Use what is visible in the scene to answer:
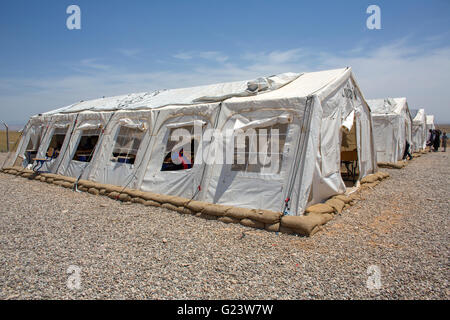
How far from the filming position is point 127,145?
8641 mm

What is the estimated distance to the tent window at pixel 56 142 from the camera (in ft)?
36.1

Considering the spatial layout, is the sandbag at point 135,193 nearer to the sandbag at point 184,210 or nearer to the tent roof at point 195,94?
the sandbag at point 184,210

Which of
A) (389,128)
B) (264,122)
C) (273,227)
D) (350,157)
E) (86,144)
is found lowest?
(273,227)

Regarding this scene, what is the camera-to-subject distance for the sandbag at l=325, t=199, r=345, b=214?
5757mm

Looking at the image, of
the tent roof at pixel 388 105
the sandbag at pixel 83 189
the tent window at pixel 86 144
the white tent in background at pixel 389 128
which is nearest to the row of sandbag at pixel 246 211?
the sandbag at pixel 83 189

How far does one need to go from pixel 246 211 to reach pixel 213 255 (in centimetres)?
143

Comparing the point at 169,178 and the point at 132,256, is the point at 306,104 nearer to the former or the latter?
the point at 169,178

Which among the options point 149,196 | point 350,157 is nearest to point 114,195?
point 149,196

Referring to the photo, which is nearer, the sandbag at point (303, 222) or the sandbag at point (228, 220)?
the sandbag at point (303, 222)

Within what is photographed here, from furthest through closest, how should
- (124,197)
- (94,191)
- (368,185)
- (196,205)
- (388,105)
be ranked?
1. (388,105)
2. (368,185)
3. (94,191)
4. (124,197)
5. (196,205)

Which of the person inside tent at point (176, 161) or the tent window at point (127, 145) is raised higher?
the tent window at point (127, 145)

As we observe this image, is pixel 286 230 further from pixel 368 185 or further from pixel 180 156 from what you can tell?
pixel 368 185

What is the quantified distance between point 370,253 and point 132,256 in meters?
3.12
